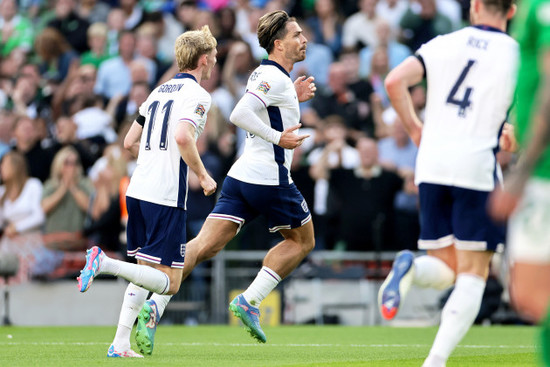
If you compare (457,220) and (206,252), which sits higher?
(457,220)

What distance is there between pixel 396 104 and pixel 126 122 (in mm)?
10074

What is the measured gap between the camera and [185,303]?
15.6m

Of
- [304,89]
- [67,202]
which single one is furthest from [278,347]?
[67,202]

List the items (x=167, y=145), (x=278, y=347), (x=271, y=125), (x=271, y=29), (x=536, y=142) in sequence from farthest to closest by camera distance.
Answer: (x=278, y=347) → (x=271, y=29) → (x=271, y=125) → (x=167, y=145) → (x=536, y=142)

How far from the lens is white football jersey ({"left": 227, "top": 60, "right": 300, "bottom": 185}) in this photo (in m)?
9.09

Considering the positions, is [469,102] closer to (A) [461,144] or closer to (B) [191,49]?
(A) [461,144]

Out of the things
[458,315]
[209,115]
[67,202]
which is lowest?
[458,315]

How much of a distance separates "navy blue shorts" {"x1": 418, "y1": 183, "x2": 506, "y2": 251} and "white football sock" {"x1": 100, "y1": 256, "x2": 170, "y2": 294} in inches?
93.0

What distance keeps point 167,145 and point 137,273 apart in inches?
42.6

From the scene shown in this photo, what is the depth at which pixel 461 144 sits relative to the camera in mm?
6547

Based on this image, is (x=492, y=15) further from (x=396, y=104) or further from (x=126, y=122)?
(x=126, y=122)

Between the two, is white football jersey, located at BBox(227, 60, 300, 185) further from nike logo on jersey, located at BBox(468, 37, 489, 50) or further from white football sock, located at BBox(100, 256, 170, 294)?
nike logo on jersey, located at BBox(468, 37, 489, 50)

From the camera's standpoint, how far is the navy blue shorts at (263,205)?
9.17 metres

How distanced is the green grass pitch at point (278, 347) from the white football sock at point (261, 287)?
0.46 m
